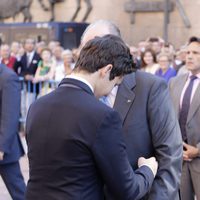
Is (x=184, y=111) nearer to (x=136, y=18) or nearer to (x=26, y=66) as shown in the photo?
(x=26, y=66)

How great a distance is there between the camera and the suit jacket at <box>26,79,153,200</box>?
2662 millimetres

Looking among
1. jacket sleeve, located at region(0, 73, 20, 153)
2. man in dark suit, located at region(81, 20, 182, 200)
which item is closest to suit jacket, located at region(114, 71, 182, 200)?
man in dark suit, located at region(81, 20, 182, 200)

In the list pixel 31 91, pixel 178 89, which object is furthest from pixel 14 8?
pixel 178 89

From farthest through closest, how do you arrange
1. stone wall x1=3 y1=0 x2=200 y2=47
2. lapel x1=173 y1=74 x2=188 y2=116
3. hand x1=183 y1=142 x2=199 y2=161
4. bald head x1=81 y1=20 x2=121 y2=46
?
stone wall x1=3 y1=0 x2=200 y2=47 < lapel x1=173 y1=74 x2=188 y2=116 < hand x1=183 y1=142 x2=199 y2=161 < bald head x1=81 y1=20 x2=121 y2=46

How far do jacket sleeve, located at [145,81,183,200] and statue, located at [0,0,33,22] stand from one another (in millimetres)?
20353

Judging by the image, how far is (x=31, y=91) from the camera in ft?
38.1

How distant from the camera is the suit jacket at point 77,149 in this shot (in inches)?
105

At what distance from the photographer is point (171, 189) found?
3221 mm

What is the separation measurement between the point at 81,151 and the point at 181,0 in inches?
659

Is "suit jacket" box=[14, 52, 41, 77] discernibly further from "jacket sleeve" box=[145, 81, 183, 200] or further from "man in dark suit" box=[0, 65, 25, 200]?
"jacket sleeve" box=[145, 81, 183, 200]

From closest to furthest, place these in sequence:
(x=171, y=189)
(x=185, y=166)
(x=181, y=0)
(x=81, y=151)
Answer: (x=81, y=151) → (x=171, y=189) → (x=185, y=166) → (x=181, y=0)

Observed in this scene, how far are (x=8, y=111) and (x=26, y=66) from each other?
721 cm

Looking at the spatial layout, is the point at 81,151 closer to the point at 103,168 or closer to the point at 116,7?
the point at 103,168

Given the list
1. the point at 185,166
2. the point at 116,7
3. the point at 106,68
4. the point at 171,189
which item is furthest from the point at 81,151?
the point at 116,7
